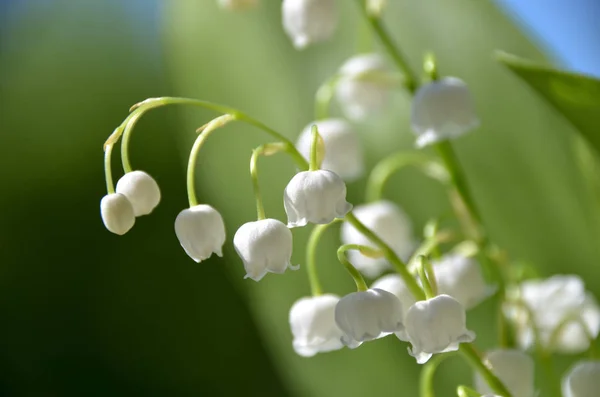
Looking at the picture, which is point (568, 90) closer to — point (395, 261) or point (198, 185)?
point (395, 261)

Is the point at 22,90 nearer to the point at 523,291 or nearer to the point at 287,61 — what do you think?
the point at 287,61

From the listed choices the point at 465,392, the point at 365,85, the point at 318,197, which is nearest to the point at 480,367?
the point at 465,392

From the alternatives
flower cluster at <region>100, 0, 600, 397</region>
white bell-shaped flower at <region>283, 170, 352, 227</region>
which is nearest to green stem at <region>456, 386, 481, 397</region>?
flower cluster at <region>100, 0, 600, 397</region>

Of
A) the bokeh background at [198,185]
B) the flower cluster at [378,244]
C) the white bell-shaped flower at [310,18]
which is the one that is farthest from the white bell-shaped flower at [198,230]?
the bokeh background at [198,185]

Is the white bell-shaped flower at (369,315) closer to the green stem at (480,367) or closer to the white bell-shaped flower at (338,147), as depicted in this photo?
the green stem at (480,367)

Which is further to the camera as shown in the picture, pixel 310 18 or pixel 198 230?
pixel 310 18

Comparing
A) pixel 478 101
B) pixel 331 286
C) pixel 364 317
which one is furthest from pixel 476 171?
pixel 364 317
